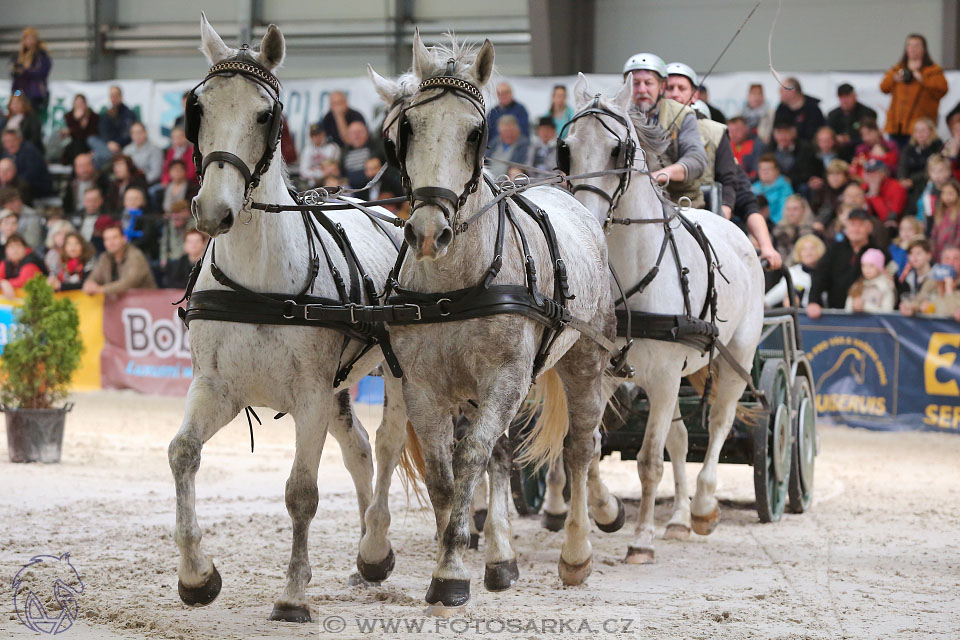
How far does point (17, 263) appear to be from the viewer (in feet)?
47.2

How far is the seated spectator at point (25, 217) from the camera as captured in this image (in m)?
15.8

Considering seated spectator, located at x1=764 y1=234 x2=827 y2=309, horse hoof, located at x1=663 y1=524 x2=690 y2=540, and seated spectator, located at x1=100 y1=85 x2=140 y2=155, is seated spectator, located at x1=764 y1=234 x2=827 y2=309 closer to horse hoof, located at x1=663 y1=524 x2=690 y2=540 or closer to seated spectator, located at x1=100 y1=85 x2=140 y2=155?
horse hoof, located at x1=663 y1=524 x2=690 y2=540

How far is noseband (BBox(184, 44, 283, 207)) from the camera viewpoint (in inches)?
169

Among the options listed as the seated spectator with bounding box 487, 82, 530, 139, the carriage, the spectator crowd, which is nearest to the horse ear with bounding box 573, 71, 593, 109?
the spectator crowd

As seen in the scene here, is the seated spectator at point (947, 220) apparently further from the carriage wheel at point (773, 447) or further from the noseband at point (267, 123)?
the noseband at point (267, 123)

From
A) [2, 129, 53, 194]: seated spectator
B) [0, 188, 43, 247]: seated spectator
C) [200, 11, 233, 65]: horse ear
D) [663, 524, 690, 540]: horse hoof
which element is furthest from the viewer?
[2, 129, 53, 194]: seated spectator

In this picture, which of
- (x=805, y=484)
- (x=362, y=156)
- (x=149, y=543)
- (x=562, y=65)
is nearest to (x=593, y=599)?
(x=149, y=543)

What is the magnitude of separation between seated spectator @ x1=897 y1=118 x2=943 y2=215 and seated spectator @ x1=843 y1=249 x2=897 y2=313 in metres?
1.53

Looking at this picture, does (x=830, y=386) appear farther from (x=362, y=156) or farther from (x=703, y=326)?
(x=362, y=156)

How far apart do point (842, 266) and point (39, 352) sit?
23.8 ft

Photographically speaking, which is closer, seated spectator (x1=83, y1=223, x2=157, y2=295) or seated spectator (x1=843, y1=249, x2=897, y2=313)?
seated spectator (x1=843, y1=249, x2=897, y2=313)

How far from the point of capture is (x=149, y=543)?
6.14m

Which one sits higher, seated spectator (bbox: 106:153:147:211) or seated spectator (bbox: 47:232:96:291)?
seated spectator (bbox: 106:153:147:211)

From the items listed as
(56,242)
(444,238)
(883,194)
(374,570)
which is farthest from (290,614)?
(56,242)
